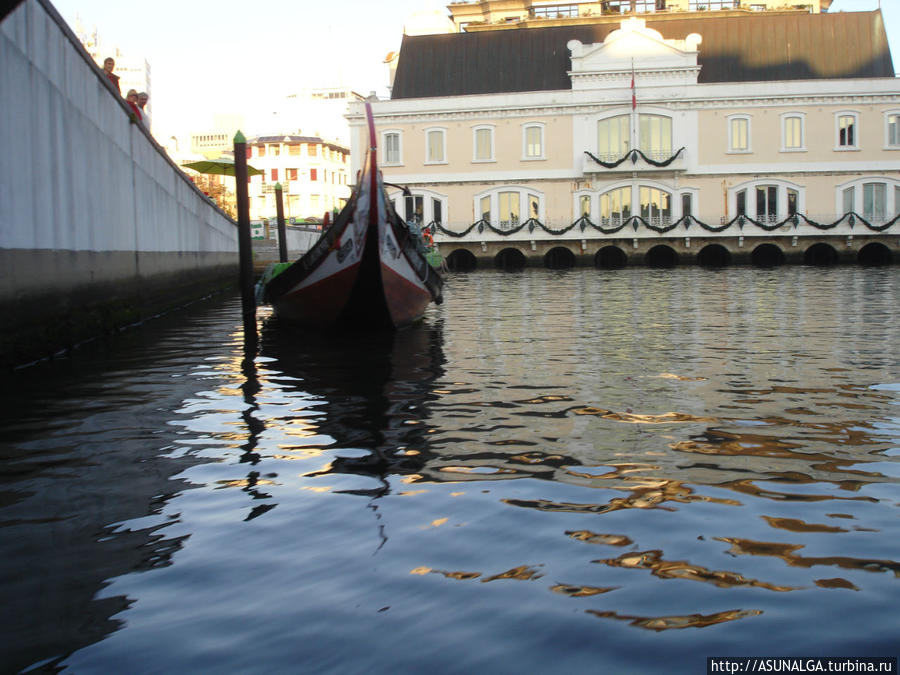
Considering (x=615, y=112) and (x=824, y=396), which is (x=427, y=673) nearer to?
(x=824, y=396)

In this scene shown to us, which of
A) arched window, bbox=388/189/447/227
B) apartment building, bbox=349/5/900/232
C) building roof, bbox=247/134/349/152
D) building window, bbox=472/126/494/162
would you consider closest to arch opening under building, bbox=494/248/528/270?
apartment building, bbox=349/5/900/232

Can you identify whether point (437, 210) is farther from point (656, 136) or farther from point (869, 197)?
point (869, 197)

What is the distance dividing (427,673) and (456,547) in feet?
3.96

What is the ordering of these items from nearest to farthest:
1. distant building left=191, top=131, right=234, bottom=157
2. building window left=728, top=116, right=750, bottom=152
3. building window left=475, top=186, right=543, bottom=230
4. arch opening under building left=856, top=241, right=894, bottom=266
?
1. arch opening under building left=856, top=241, right=894, bottom=266
2. building window left=728, top=116, right=750, bottom=152
3. building window left=475, top=186, right=543, bottom=230
4. distant building left=191, top=131, right=234, bottom=157

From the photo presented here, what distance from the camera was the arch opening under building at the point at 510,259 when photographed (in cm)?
4916

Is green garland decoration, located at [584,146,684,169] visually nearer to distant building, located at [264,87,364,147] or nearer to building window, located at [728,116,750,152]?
building window, located at [728,116,750,152]

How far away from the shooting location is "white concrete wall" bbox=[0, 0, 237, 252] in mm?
9977

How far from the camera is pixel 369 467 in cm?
596

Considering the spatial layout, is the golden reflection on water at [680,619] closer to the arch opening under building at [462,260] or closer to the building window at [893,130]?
the arch opening under building at [462,260]

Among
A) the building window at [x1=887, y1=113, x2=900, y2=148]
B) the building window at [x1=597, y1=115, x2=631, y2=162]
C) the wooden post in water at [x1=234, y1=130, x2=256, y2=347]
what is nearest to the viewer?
the wooden post in water at [x1=234, y1=130, x2=256, y2=347]

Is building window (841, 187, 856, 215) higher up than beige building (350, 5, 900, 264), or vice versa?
beige building (350, 5, 900, 264)

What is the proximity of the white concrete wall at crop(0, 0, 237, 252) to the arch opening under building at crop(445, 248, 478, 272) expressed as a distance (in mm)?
30235

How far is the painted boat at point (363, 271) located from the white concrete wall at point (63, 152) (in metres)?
2.97

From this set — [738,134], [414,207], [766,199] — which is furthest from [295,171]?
[766,199]
